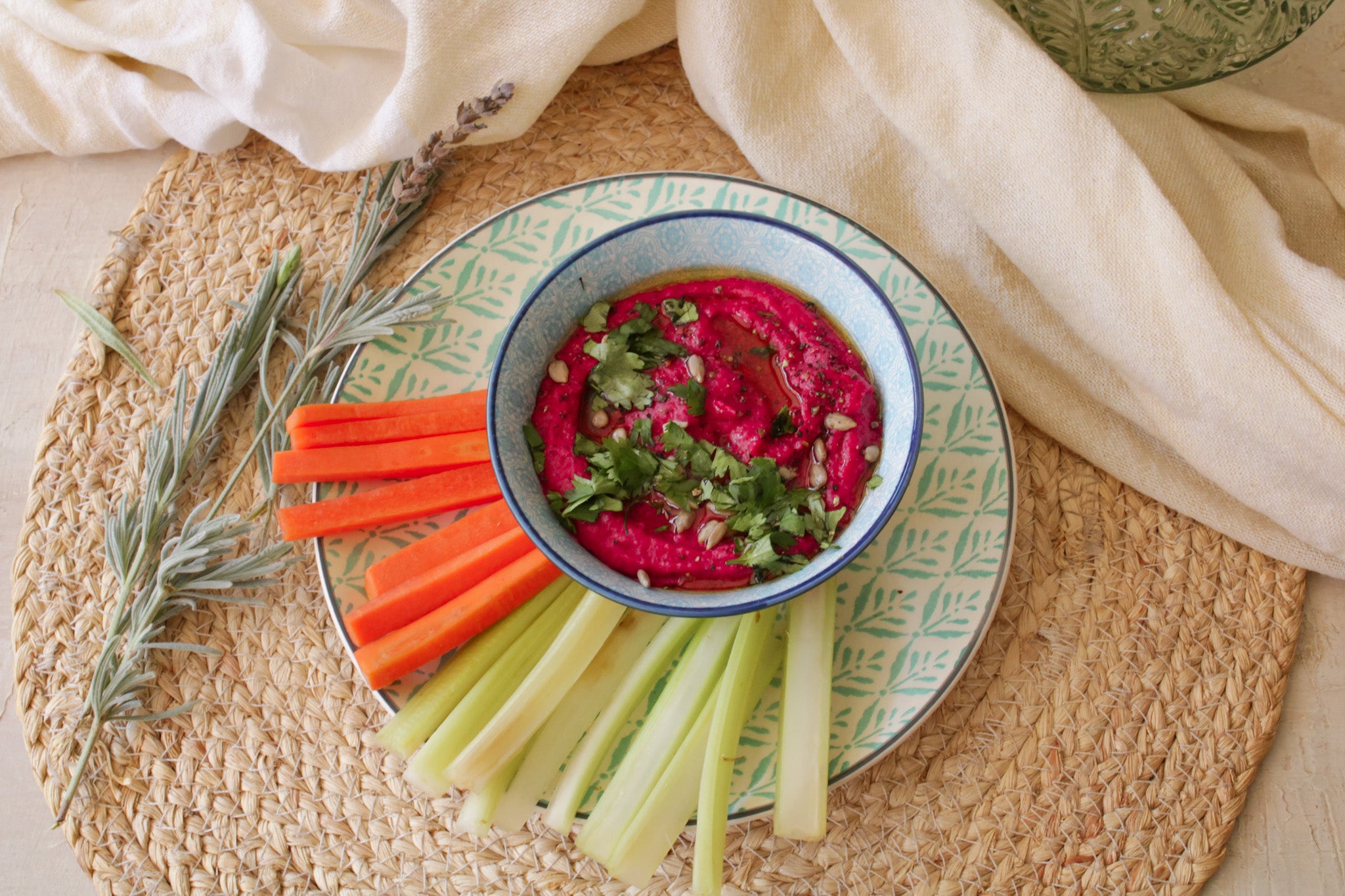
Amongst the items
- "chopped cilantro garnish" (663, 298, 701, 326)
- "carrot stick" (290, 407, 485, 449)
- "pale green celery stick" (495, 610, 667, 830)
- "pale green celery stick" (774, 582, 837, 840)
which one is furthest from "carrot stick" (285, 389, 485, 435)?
"pale green celery stick" (774, 582, 837, 840)

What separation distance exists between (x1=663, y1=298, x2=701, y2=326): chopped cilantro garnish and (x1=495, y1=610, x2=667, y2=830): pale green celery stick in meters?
0.78

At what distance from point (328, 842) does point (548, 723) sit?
0.80m

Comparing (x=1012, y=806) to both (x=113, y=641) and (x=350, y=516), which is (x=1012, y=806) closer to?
(x=350, y=516)

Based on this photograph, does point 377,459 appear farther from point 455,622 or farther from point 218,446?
point 218,446

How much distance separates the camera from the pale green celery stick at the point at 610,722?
2.40 metres

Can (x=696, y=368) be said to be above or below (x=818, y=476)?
above

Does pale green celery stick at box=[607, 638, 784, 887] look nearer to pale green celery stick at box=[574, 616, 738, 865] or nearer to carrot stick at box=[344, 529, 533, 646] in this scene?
pale green celery stick at box=[574, 616, 738, 865]

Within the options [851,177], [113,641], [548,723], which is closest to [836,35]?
[851,177]

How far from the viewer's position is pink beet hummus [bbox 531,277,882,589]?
92.4 inches

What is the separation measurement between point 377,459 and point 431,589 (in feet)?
1.31

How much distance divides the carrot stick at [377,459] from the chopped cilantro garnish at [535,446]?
0.22 m

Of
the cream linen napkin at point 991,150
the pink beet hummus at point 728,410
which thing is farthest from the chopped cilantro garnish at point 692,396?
the cream linen napkin at point 991,150

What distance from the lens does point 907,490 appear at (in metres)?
2.62

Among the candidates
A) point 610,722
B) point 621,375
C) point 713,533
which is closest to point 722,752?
point 610,722
